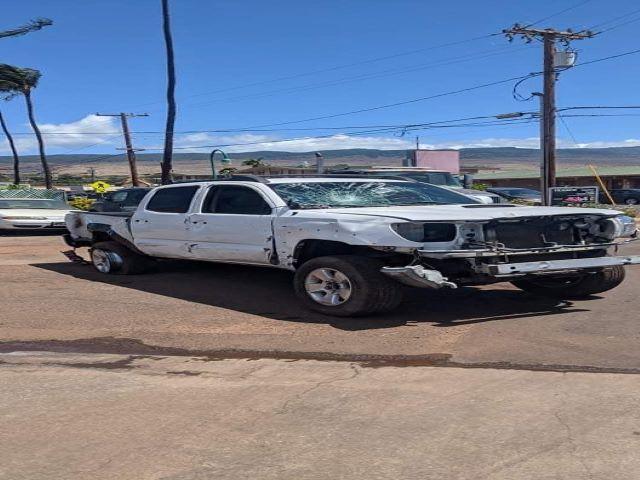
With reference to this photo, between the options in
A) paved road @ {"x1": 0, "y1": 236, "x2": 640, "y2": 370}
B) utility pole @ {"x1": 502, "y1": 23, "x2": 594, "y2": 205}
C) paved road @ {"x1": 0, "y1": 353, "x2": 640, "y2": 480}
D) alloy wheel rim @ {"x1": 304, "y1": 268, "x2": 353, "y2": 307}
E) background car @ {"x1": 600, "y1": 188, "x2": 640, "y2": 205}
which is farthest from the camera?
background car @ {"x1": 600, "y1": 188, "x2": 640, "y2": 205}

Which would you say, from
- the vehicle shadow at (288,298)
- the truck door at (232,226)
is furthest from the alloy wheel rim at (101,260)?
the truck door at (232,226)

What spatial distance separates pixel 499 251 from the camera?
618 centimetres

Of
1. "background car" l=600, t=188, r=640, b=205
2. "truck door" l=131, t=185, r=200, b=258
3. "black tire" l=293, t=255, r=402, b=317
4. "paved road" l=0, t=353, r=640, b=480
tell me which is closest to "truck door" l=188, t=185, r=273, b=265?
"truck door" l=131, t=185, r=200, b=258

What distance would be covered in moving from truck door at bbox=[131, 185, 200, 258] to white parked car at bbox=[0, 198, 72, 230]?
31.3 feet

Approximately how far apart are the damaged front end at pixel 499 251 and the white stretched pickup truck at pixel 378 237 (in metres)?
0.01

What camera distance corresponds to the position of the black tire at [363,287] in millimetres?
6336

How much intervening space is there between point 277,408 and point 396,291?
8.02 feet

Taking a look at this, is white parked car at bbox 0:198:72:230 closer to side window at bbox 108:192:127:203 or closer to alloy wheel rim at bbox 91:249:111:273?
side window at bbox 108:192:127:203

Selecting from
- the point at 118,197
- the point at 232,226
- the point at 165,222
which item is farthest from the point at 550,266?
the point at 118,197

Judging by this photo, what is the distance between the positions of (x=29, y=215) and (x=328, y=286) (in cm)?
1337

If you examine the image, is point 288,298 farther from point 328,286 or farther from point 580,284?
point 580,284

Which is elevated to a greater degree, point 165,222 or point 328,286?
point 165,222

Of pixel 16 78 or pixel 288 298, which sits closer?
pixel 288 298

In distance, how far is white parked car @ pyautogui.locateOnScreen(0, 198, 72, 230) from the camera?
57.1 feet
